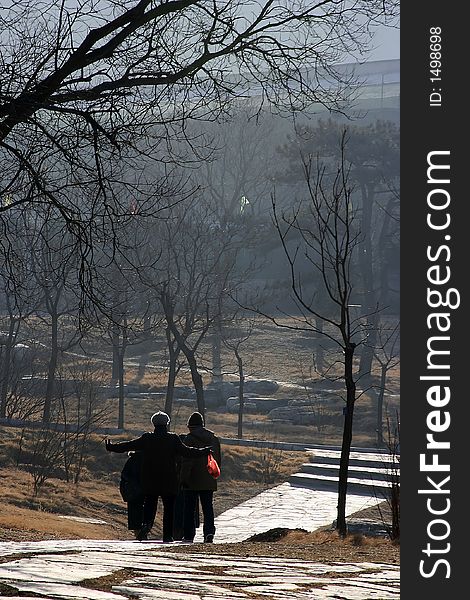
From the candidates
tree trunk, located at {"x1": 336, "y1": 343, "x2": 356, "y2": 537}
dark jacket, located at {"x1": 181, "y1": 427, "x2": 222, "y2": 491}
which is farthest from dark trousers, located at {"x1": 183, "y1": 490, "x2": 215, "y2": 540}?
tree trunk, located at {"x1": 336, "y1": 343, "x2": 356, "y2": 537}

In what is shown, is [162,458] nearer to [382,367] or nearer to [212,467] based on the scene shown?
[212,467]

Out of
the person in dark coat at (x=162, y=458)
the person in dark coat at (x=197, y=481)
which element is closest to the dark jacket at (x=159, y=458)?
the person in dark coat at (x=162, y=458)

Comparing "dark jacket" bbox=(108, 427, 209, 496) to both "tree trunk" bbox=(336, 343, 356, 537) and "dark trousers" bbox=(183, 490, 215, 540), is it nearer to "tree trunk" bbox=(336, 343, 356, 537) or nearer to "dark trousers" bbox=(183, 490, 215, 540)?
"dark trousers" bbox=(183, 490, 215, 540)

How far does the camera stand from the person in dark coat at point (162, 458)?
38.2 feet

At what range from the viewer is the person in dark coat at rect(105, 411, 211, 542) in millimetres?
11648

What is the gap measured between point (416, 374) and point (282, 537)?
8.28 m

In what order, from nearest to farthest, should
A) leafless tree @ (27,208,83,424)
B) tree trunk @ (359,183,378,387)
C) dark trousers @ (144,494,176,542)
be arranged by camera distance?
dark trousers @ (144,494,176,542)
leafless tree @ (27,208,83,424)
tree trunk @ (359,183,378,387)

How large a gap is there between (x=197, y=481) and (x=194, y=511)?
2.28 feet

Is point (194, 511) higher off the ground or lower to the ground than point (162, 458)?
lower

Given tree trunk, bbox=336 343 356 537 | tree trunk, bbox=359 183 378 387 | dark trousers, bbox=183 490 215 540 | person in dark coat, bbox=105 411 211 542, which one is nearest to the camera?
person in dark coat, bbox=105 411 211 542

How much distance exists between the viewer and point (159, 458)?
38.1ft

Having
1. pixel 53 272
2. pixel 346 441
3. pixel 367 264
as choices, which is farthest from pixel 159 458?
pixel 367 264

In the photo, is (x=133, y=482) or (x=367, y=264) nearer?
(x=133, y=482)

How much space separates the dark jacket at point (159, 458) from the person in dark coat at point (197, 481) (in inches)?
15.3
